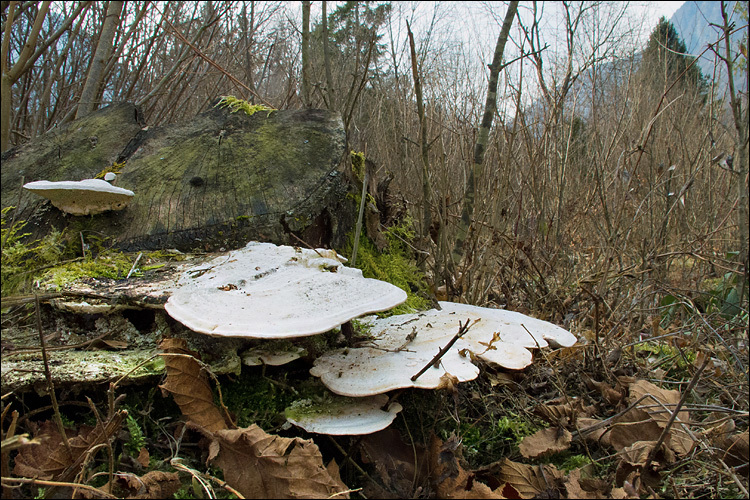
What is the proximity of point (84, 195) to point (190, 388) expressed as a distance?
3.60ft

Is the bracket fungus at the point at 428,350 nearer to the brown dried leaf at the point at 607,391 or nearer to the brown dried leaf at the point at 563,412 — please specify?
the brown dried leaf at the point at 563,412

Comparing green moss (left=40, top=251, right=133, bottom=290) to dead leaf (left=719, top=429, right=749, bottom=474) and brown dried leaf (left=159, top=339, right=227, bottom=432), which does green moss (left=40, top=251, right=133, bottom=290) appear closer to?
brown dried leaf (left=159, top=339, right=227, bottom=432)

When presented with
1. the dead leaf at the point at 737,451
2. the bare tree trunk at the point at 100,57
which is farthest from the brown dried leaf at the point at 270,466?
the bare tree trunk at the point at 100,57

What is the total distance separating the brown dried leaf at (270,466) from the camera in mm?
1261

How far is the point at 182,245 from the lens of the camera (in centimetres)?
210

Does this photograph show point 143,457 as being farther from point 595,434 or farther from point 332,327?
point 595,434

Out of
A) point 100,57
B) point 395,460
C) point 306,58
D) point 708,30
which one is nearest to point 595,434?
point 395,460

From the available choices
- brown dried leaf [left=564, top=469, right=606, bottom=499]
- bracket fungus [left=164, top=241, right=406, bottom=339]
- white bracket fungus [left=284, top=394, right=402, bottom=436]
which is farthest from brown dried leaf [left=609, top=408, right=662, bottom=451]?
bracket fungus [left=164, top=241, right=406, bottom=339]

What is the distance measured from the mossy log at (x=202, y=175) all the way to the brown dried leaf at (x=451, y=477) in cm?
121

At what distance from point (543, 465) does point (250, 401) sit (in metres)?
1.07

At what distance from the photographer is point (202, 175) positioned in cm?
234

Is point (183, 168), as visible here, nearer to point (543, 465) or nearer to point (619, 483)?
point (543, 465)

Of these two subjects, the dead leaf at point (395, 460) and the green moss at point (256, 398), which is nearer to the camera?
the dead leaf at point (395, 460)

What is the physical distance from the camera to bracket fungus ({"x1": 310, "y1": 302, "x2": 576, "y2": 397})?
1.53 meters
